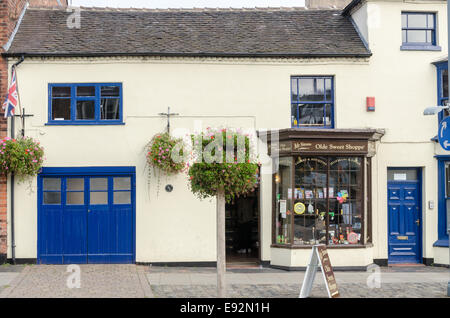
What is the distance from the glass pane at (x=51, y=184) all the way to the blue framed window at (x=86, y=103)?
1.49m

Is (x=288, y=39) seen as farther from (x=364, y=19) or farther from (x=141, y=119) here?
(x=141, y=119)

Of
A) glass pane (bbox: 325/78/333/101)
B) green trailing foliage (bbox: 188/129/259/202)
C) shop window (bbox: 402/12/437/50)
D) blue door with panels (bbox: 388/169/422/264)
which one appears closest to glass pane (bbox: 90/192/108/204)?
green trailing foliage (bbox: 188/129/259/202)

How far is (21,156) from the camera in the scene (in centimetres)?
1278

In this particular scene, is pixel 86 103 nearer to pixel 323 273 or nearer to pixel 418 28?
pixel 323 273

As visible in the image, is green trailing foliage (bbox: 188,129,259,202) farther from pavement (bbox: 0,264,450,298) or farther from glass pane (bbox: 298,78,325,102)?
glass pane (bbox: 298,78,325,102)

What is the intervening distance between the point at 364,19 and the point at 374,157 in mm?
3758

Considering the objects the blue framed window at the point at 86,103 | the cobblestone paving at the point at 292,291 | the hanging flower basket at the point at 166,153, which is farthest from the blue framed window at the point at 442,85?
the blue framed window at the point at 86,103

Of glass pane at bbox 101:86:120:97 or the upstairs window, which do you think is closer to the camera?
glass pane at bbox 101:86:120:97

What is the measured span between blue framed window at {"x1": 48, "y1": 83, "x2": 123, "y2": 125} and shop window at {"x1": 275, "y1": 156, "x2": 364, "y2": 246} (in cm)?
455

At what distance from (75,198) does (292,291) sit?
19.9 feet

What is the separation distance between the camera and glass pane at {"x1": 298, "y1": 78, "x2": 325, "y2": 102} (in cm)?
1432

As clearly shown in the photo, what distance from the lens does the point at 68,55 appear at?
13.6 m

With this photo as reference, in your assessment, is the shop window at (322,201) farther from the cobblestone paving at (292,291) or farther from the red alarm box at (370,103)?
the cobblestone paving at (292,291)
